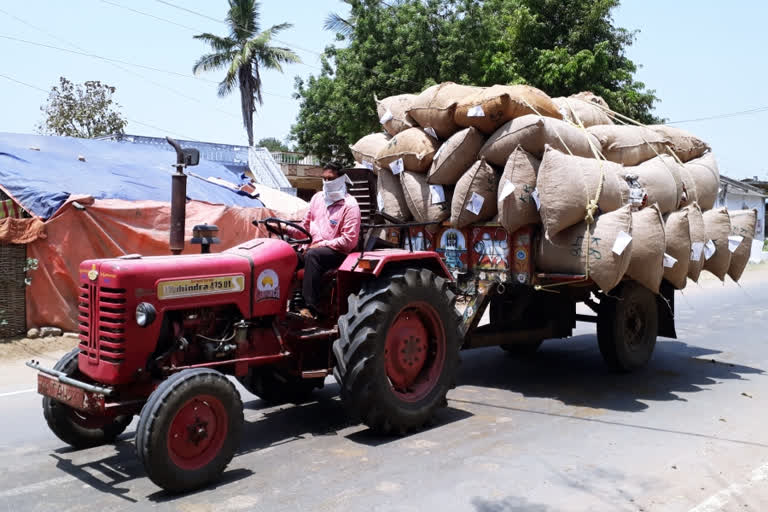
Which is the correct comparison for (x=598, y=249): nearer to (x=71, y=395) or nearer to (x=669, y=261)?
(x=669, y=261)

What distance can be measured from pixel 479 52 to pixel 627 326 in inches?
552

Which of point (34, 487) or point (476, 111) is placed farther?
point (476, 111)

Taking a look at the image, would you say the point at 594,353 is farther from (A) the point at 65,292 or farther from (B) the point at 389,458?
(A) the point at 65,292

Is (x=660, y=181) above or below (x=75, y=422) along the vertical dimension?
above

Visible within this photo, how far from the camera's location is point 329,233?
20.7 ft

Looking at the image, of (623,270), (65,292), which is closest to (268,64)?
(65,292)

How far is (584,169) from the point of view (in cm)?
671

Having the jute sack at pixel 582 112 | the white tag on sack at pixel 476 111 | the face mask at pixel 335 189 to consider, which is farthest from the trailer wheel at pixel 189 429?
the jute sack at pixel 582 112

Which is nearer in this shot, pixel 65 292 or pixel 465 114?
pixel 465 114

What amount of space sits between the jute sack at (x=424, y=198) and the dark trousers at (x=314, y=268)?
1.88 metres

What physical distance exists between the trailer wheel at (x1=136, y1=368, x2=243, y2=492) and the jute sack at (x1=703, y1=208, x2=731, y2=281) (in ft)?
18.7

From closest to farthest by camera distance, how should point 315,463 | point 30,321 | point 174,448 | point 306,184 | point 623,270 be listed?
point 174,448
point 315,463
point 623,270
point 30,321
point 306,184

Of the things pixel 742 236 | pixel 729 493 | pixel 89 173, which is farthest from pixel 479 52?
pixel 729 493

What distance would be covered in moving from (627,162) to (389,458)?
14.8ft
